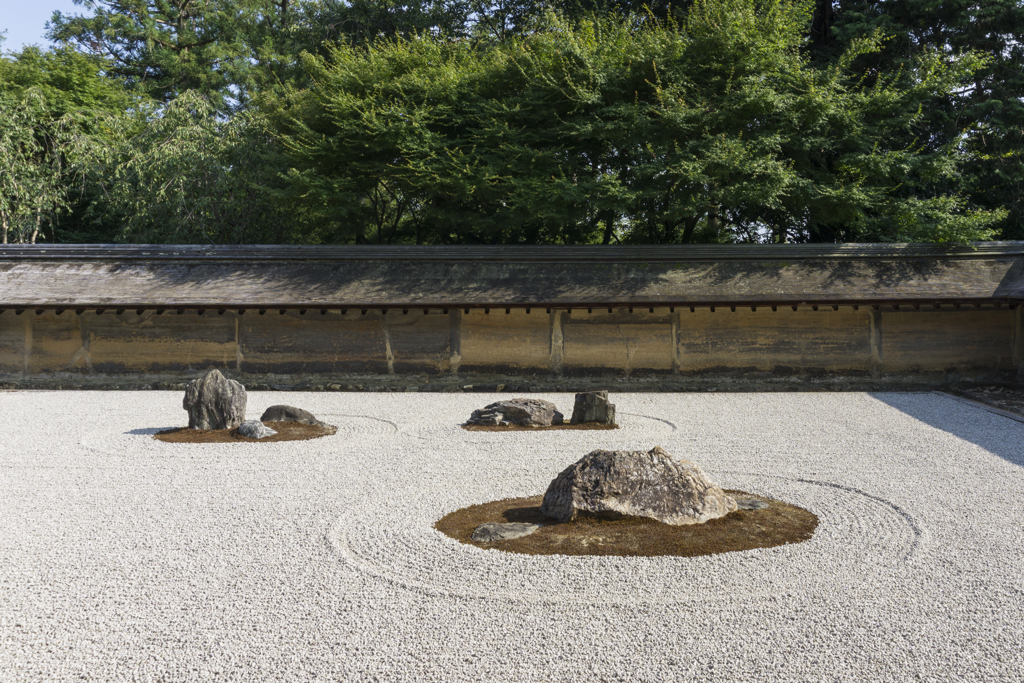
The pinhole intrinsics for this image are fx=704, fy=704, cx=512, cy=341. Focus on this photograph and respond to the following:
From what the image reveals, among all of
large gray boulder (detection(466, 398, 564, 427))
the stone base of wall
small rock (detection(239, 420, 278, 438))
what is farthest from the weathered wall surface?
small rock (detection(239, 420, 278, 438))

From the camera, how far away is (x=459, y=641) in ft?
11.4

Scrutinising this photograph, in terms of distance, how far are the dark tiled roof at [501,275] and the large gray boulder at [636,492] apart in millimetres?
8627

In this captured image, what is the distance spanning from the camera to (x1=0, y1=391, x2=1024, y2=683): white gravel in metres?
3.27

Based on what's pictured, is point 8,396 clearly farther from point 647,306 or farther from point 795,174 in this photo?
point 795,174

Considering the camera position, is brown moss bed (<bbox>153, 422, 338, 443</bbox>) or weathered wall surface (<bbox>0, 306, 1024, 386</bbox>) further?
weathered wall surface (<bbox>0, 306, 1024, 386</bbox>)

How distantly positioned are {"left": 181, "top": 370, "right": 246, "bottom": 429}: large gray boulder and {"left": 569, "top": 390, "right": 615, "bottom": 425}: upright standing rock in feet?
15.5

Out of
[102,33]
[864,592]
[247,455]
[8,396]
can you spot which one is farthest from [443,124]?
[102,33]

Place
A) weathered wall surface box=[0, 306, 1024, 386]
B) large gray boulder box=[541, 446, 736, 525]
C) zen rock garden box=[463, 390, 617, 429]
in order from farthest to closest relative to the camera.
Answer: weathered wall surface box=[0, 306, 1024, 386] < zen rock garden box=[463, 390, 617, 429] < large gray boulder box=[541, 446, 736, 525]

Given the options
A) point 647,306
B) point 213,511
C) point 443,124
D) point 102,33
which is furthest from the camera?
point 102,33

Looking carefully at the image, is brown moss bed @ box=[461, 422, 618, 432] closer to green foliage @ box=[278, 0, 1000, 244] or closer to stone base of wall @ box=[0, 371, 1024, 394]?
stone base of wall @ box=[0, 371, 1024, 394]

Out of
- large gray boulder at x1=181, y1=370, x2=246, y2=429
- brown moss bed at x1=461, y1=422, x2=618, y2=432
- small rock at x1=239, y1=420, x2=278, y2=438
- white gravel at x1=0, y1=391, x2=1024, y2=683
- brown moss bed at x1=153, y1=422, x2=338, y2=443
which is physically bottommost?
white gravel at x1=0, y1=391, x2=1024, y2=683

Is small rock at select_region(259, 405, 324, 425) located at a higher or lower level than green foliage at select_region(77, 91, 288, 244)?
lower

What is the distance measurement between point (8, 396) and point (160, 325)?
113 inches

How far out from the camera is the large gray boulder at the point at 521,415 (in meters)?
9.91
